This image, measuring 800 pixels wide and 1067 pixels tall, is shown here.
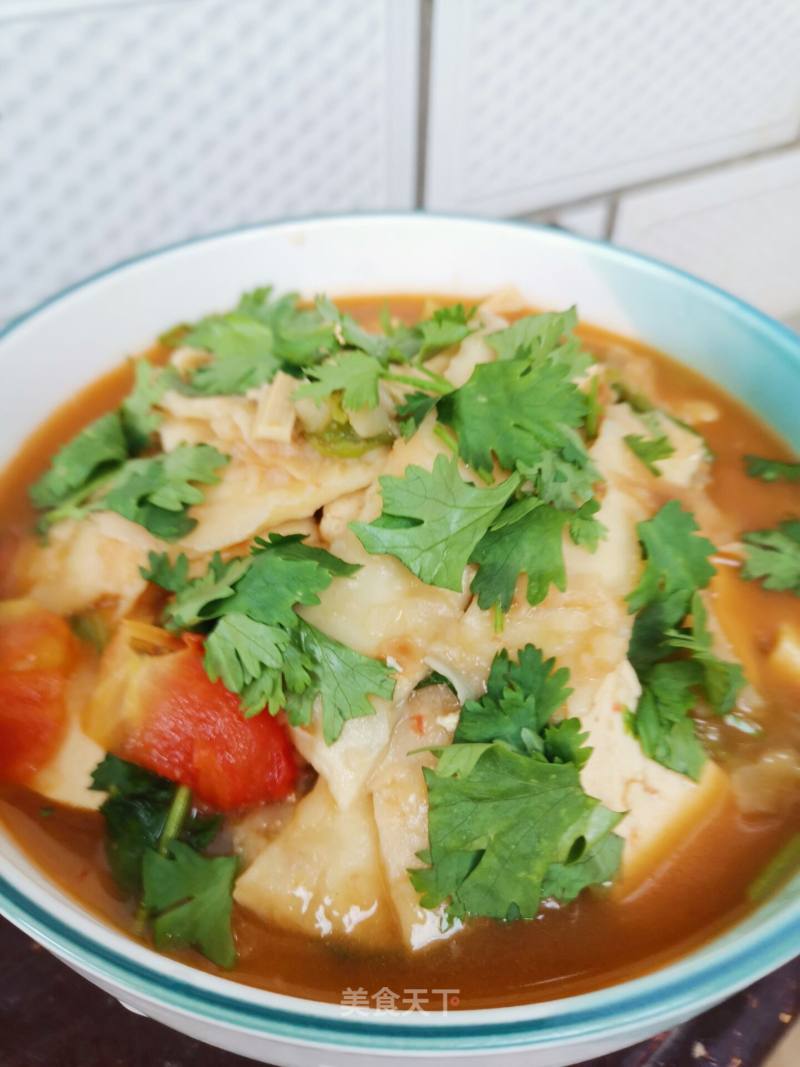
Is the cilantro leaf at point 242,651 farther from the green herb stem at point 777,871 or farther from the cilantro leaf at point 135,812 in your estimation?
the green herb stem at point 777,871

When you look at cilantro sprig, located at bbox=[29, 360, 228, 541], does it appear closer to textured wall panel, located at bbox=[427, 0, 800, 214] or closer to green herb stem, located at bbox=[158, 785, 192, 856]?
green herb stem, located at bbox=[158, 785, 192, 856]

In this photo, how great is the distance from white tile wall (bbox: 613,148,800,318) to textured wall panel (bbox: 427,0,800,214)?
0.05 meters

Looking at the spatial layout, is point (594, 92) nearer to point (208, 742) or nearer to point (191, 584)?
point (191, 584)

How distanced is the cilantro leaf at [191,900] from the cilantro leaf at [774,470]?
0.83 metres

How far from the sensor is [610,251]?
4.66 feet

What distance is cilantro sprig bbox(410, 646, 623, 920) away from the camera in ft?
2.65

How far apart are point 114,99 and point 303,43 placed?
34 centimetres

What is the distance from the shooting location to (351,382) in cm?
100

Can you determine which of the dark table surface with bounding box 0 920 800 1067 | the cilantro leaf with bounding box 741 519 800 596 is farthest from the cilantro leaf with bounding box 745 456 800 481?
the dark table surface with bounding box 0 920 800 1067

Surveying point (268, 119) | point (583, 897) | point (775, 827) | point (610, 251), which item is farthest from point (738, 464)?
point (268, 119)

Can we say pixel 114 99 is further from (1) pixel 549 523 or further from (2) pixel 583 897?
(2) pixel 583 897

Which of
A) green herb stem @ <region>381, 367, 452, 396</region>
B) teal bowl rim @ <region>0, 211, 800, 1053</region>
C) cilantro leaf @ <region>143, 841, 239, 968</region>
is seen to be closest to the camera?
teal bowl rim @ <region>0, 211, 800, 1053</region>

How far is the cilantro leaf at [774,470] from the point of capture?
1214 mm

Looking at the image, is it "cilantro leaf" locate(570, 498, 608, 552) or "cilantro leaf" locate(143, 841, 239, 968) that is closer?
"cilantro leaf" locate(143, 841, 239, 968)
